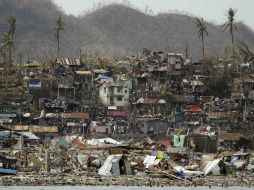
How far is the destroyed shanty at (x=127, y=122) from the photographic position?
49.4 meters

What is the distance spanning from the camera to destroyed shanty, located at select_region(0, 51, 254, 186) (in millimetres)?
49406

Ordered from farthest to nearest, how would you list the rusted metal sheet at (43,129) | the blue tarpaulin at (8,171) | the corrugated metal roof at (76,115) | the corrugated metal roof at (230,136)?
the corrugated metal roof at (76,115) < the rusted metal sheet at (43,129) < the corrugated metal roof at (230,136) < the blue tarpaulin at (8,171)

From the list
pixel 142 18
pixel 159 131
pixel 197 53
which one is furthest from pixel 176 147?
pixel 142 18

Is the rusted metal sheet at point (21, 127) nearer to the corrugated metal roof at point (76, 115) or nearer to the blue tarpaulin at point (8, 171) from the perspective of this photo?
the corrugated metal roof at point (76, 115)

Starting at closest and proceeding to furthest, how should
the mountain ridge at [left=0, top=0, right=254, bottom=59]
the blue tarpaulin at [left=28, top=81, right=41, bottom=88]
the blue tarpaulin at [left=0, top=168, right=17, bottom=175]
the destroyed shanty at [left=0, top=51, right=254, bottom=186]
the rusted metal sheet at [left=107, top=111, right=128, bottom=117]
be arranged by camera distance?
the blue tarpaulin at [left=0, top=168, right=17, bottom=175] < the destroyed shanty at [left=0, top=51, right=254, bottom=186] < the rusted metal sheet at [left=107, top=111, right=128, bottom=117] < the blue tarpaulin at [left=28, top=81, right=41, bottom=88] < the mountain ridge at [left=0, top=0, right=254, bottom=59]

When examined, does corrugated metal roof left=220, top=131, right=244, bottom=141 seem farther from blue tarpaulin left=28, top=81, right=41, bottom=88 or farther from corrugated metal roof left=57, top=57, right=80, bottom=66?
corrugated metal roof left=57, top=57, right=80, bottom=66

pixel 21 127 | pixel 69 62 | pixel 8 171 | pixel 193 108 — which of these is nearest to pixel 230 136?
pixel 193 108

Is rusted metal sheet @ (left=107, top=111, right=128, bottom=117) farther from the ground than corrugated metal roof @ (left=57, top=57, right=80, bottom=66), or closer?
closer

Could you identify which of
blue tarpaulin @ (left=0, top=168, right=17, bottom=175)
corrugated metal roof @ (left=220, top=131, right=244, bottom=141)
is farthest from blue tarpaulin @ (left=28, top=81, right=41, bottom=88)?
blue tarpaulin @ (left=0, top=168, right=17, bottom=175)

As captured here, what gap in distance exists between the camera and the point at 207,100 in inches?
3265

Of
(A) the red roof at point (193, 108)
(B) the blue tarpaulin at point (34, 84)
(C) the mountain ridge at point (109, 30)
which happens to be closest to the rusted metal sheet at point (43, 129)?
(B) the blue tarpaulin at point (34, 84)

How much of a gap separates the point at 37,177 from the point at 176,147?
2051cm

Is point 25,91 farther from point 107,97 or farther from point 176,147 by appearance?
point 176,147

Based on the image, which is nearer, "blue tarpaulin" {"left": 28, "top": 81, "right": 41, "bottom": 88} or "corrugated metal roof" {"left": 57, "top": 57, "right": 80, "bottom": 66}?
"blue tarpaulin" {"left": 28, "top": 81, "right": 41, "bottom": 88}
